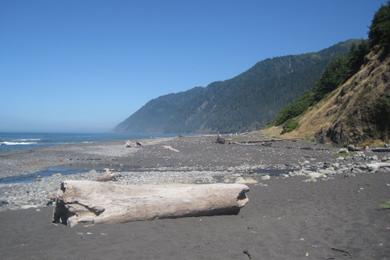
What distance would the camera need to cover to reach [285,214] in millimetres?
9641

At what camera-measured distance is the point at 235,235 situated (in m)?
8.02

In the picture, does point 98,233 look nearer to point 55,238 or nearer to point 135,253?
point 55,238

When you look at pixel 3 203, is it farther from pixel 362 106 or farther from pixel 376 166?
pixel 362 106

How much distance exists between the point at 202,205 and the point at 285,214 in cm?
189

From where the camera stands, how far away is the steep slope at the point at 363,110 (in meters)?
30.1

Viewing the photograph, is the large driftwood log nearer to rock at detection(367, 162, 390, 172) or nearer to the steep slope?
rock at detection(367, 162, 390, 172)

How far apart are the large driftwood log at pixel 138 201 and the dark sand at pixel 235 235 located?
8.3 inches

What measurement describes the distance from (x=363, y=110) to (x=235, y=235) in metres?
26.7

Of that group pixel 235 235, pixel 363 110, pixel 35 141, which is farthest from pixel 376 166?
pixel 35 141

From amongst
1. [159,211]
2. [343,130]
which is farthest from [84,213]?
[343,130]

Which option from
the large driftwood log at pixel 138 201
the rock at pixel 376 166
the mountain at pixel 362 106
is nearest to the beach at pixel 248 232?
the large driftwood log at pixel 138 201

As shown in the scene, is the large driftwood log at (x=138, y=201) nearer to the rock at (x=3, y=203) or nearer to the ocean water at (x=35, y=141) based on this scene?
the rock at (x=3, y=203)

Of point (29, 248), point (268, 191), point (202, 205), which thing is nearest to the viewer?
point (29, 248)

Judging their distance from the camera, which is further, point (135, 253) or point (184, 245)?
point (184, 245)
